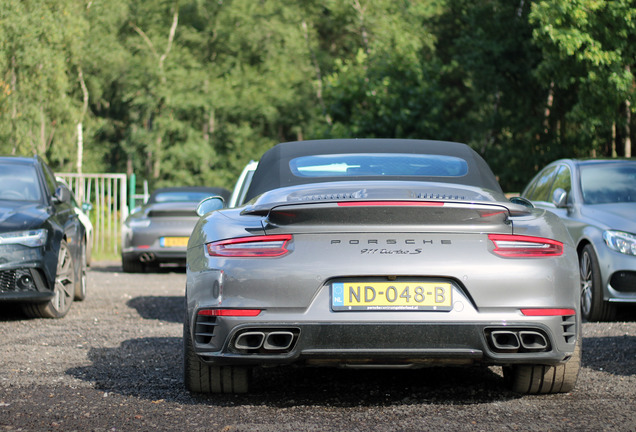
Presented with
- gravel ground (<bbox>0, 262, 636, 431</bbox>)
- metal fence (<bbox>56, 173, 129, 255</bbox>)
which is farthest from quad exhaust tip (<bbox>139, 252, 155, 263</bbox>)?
gravel ground (<bbox>0, 262, 636, 431</bbox>)

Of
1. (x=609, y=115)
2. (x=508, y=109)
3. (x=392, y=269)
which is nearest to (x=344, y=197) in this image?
(x=392, y=269)

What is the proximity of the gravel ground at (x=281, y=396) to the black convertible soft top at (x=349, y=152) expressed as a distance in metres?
1.16

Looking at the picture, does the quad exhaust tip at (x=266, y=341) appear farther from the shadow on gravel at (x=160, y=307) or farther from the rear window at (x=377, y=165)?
the shadow on gravel at (x=160, y=307)

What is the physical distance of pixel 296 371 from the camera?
5.95 m

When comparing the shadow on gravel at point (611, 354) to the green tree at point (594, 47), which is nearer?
the shadow on gravel at point (611, 354)

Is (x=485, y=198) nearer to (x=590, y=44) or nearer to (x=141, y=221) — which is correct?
(x=141, y=221)

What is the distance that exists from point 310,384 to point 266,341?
1151mm

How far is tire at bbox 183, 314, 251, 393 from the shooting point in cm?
487

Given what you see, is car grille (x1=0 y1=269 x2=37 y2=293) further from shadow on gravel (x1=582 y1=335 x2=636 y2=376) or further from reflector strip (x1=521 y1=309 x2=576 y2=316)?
reflector strip (x1=521 y1=309 x2=576 y2=316)

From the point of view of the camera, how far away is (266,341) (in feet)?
14.4

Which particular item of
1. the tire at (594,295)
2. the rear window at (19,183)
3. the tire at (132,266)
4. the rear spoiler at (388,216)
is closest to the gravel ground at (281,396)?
the rear spoiler at (388,216)

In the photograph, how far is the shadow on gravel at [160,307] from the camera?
912cm

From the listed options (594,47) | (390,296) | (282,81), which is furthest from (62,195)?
(282,81)

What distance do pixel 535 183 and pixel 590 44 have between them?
301 inches
